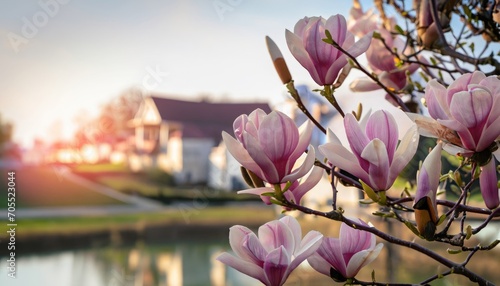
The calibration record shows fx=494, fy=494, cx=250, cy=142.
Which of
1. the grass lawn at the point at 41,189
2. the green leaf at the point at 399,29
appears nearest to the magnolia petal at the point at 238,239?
the green leaf at the point at 399,29

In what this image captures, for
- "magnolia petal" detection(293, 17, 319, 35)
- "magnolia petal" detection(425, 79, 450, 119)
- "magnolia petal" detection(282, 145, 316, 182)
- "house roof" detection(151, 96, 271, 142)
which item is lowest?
"magnolia petal" detection(282, 145, 316, 182)

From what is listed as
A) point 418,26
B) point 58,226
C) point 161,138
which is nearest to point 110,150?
point 161,138

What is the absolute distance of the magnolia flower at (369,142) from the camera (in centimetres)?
24

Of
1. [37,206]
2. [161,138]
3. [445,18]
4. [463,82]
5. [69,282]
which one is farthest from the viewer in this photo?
[161,138]

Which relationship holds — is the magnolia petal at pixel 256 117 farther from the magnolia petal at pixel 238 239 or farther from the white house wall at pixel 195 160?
the white house wall at pixel 195 160

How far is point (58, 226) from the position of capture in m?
4.67

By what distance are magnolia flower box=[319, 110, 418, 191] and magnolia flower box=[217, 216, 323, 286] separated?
41mm

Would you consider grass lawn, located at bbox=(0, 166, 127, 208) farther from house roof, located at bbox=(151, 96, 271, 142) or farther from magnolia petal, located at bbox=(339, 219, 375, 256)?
magnolia petal, located at bbox=(339, 219, 375, 256)

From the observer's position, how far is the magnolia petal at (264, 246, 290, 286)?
0.25 metres

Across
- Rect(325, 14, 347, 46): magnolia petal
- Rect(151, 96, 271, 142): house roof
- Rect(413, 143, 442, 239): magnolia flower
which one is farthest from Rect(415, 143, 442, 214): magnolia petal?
Rect(151, 96, 271, 142): house roof

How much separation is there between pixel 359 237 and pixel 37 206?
190 inches

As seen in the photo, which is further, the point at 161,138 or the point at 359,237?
the point at 161,138

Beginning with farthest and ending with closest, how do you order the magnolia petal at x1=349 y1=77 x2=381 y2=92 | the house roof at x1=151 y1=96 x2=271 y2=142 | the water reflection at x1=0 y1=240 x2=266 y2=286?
the house roof at x1=151 y1=96 x2=271 y2=142, the water reflection at x1=0 y1=240 x2=266 y2=286, the magnolia petal at x1=349 y1=77 x2=381 y2=92

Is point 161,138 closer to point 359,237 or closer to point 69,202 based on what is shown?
point 69,202
